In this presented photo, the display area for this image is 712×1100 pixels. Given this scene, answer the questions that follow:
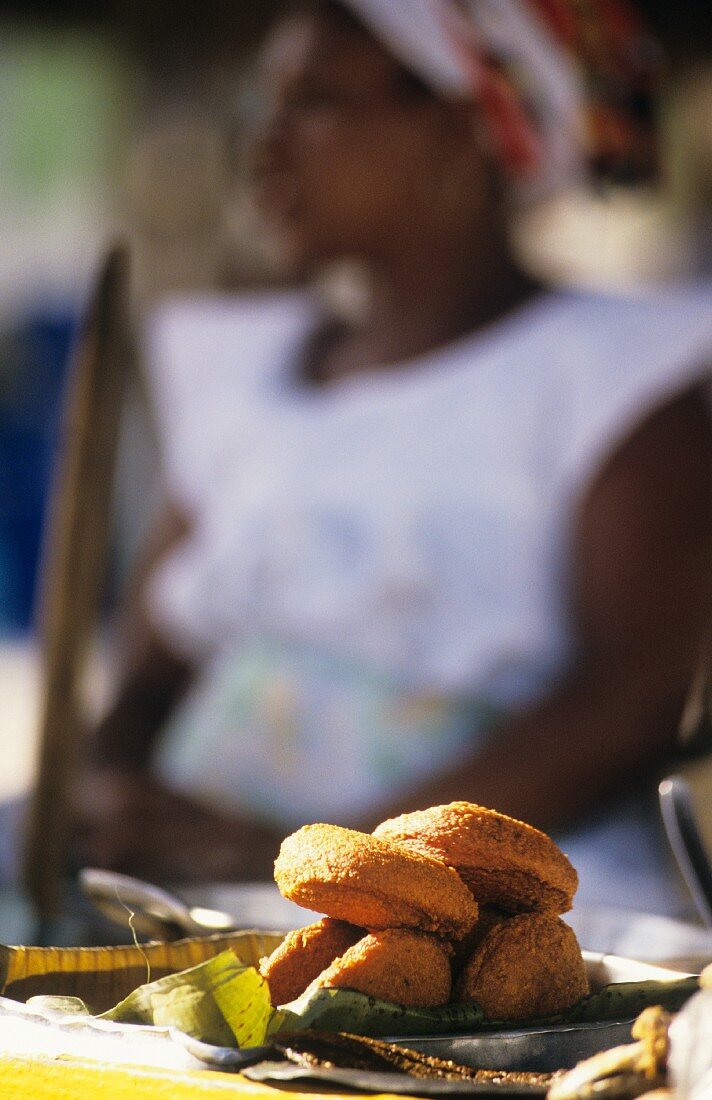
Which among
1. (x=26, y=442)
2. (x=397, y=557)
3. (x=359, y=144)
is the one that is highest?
(x=359, y=144)

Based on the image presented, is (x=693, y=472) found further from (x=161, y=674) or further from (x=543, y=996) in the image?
(x=543, y=996)

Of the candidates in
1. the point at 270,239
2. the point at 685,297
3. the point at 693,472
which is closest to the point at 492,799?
the point at 693,472

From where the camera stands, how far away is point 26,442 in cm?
172

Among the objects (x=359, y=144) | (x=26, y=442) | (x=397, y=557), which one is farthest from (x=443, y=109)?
(x=26, y=442)

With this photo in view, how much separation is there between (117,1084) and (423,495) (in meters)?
1.19

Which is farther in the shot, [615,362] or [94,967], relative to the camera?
[615,362]

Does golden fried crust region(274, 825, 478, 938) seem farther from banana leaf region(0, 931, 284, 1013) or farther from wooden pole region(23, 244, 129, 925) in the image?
wooden pole region(23, 244, 129, 925)

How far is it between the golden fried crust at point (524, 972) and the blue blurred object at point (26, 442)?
4.69 feet

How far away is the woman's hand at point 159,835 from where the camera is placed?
4.19 ft

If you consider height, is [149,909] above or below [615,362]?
below

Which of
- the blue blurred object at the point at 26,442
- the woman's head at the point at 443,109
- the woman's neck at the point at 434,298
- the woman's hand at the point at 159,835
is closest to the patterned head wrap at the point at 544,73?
the woman's head at the point at 443,109

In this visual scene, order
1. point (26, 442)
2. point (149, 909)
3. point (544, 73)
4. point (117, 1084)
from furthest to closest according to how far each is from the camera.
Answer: point (26, 442) → point (544, 73) → point (149, 909) → point (117, 1084)

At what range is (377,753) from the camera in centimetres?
137

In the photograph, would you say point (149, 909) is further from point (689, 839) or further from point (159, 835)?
point (159, 835)
